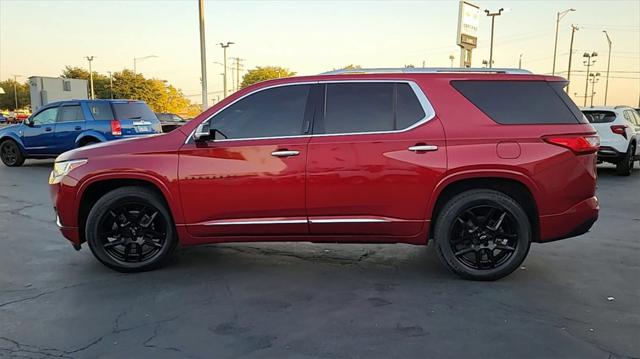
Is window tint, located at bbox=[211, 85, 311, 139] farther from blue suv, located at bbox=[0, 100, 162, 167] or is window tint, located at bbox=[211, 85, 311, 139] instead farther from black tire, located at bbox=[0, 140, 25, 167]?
black tire, located at bbox=[0, 140, 25, 167]

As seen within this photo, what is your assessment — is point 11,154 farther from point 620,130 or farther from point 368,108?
point 620,130

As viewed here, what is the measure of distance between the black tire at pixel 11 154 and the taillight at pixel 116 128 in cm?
378

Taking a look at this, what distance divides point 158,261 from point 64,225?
0.95m

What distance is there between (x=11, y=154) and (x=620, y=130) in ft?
52.6

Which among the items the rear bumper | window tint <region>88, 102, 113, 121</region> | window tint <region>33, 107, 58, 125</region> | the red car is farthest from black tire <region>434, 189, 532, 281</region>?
window tint <region>33, 107, 58, 125</region>

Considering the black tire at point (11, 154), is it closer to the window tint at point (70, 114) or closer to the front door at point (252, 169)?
the window tint at point (70, 114)

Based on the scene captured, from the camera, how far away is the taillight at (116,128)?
12211 mm

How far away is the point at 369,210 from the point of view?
14.4 ft

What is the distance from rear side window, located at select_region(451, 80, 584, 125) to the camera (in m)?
4.39

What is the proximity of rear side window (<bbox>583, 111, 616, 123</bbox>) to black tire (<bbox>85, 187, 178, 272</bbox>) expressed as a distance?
10884 mm

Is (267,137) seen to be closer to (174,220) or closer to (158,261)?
(174,220)

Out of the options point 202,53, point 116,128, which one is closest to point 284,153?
point 116,128

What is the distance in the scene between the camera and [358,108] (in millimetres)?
4508

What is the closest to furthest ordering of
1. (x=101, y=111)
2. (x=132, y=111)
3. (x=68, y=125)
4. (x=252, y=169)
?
(x=252, y=169), (x=101, y=111), (x=132, y=111), (x=68, y=125)
